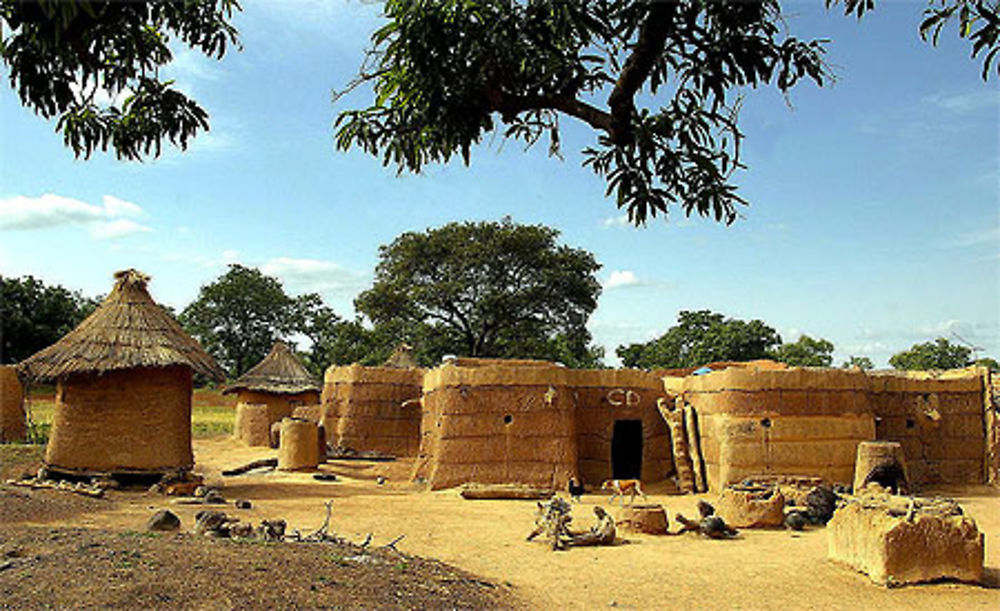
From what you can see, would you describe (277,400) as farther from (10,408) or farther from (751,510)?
(751,510)

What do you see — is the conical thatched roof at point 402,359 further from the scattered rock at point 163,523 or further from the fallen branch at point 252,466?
the scattered rock at point 163,523

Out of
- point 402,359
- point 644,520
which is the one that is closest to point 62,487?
point 644,520

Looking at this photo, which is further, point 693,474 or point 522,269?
point 522,269

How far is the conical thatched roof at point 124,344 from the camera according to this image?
13.5 m

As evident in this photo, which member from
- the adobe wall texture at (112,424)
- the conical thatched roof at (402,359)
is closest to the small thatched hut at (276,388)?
the conical thatched roof at (402,359)

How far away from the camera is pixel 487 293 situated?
3312 centimetres

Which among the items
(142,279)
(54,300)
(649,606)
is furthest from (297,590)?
(54,300)

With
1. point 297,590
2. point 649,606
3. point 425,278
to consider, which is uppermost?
point 425,278

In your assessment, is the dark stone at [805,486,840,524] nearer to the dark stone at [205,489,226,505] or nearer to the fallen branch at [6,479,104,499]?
the dark stone at [205,489,226,505]

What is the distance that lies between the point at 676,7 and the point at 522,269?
29.8 meters

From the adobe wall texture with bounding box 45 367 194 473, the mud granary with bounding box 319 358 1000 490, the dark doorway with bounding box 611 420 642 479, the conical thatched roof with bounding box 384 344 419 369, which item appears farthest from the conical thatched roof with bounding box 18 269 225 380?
the conical thatched roof with bounding box 384 344 419 369

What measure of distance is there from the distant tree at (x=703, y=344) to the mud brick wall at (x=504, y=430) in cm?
2776

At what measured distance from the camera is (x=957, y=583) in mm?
8172

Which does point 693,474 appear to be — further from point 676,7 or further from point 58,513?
point 676,7
